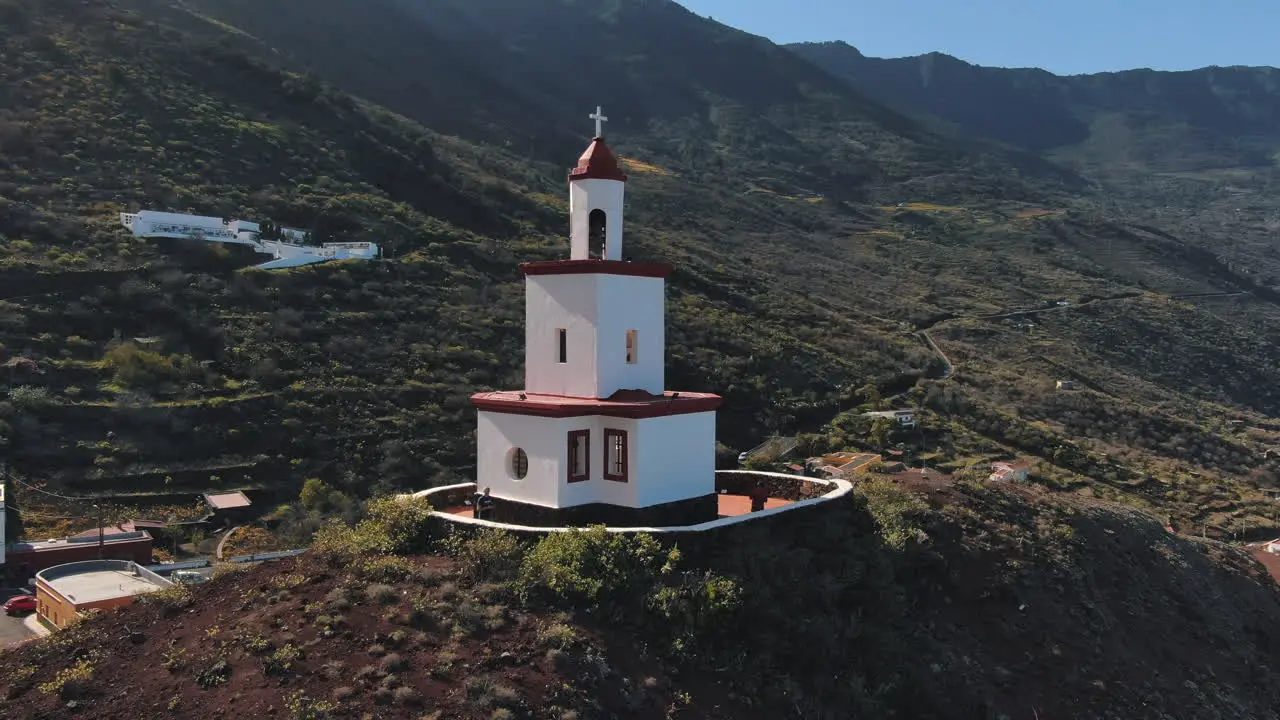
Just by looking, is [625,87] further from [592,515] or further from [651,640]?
[651,640]

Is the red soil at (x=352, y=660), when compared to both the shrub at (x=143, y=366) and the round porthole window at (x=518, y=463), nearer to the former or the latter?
the round porthole window at (x=518, y=463)

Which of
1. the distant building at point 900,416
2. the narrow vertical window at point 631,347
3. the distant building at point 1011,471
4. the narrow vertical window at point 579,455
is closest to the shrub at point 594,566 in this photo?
the narrow vertical window at point 579,455

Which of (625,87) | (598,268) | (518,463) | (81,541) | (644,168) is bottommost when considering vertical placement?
(81,541)

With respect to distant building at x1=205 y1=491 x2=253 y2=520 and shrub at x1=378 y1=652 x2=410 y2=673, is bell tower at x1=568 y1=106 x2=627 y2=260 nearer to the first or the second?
shrub at x1=378 y1=652 x2=410 y2=673

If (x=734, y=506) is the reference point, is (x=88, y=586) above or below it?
below

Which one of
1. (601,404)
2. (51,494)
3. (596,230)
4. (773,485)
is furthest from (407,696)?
(51,494)

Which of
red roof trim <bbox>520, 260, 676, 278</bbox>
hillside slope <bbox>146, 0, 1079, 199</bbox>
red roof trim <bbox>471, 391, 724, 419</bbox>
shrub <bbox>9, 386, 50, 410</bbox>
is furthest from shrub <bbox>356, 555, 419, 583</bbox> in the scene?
hillside slope <bbox>146, 0, 1079, 199</bbox>
